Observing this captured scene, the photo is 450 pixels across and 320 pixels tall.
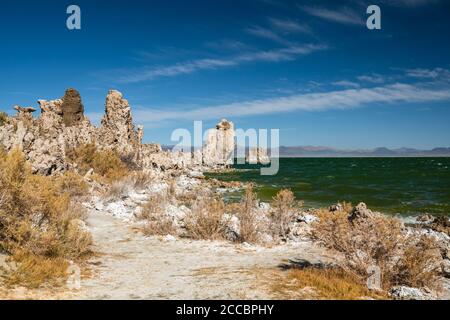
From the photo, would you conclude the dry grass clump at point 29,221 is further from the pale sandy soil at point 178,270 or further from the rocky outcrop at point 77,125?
the rocky outcrop at point 77,125

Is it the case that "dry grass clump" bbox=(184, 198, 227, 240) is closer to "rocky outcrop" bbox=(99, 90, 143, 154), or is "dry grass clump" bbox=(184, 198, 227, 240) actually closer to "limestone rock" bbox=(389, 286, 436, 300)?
"limestone rock" bbox=(389, 286, 436, 300)

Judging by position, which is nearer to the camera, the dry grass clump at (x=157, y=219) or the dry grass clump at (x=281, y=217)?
the dry grass clump at (x=157, y=219)

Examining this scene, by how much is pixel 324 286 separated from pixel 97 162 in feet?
81.6

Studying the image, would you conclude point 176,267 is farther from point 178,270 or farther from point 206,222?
point 206,222

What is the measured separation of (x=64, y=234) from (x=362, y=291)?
6933 mm

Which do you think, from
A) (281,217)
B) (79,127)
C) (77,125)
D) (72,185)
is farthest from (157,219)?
(77,125)

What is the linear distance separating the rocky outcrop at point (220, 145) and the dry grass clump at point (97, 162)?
7908 cm

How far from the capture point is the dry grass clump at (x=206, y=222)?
13312mm

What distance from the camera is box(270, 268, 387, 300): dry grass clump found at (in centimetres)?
734

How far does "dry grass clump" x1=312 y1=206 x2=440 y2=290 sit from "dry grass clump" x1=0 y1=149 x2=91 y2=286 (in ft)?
20.6

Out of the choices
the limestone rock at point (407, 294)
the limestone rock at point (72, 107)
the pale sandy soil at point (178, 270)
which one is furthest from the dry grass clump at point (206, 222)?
the limestone rock at point (72, 107)

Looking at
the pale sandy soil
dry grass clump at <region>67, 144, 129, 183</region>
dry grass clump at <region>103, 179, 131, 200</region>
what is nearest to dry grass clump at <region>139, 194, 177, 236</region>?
the pale sandy soil

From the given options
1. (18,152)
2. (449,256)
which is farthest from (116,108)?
(449,256)
